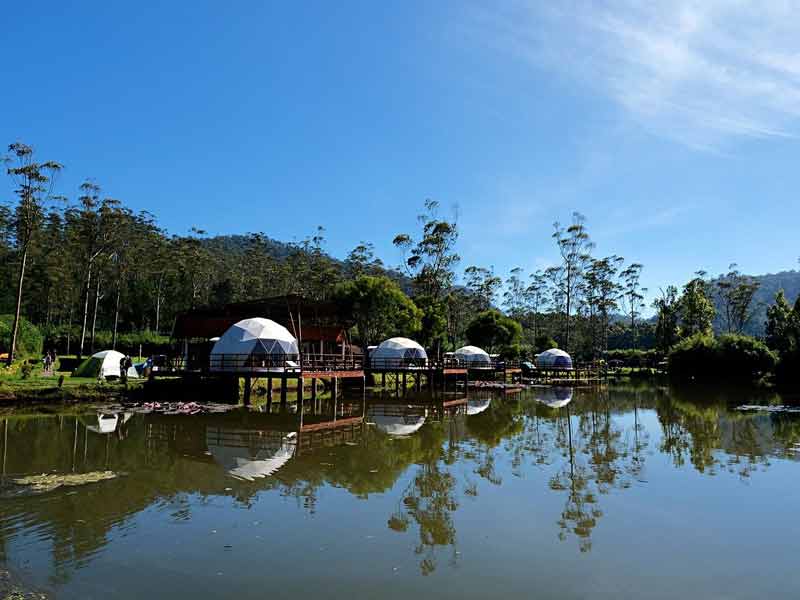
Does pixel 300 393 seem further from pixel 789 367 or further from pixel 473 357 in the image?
pixel 789 367

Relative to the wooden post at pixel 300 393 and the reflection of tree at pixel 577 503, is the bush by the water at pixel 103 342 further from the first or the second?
the reflection of tree at pixel 577 503

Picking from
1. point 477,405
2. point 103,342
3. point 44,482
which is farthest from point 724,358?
point 103,342

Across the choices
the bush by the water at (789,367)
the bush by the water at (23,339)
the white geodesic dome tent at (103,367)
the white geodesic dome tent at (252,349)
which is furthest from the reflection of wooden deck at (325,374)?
the bush by the water at (789,367)

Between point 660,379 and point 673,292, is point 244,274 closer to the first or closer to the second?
point 660,379

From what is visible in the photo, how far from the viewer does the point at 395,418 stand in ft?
81.8

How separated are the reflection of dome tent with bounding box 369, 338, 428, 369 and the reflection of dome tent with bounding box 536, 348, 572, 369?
20.4 m

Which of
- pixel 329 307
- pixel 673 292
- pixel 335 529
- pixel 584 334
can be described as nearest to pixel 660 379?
pixel 673 292

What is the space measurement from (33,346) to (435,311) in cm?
3177

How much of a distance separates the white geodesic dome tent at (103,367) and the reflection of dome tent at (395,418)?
1389cm

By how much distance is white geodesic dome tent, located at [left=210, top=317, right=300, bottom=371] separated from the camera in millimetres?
28141

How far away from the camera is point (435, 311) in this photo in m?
54.1

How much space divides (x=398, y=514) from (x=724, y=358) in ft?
179

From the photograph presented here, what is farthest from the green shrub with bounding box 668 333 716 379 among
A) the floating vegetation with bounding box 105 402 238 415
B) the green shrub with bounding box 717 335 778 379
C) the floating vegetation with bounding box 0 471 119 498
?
the floating vegetation with bounding box 0 471 119 498

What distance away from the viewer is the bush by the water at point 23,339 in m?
35.3
